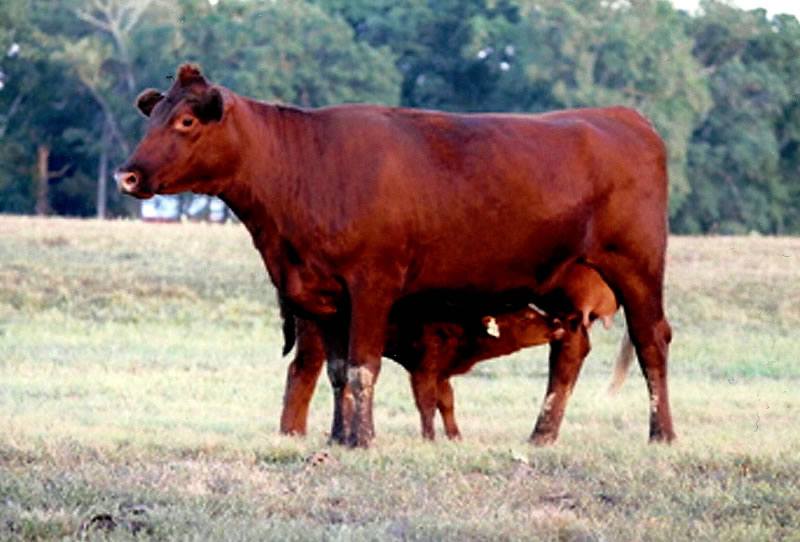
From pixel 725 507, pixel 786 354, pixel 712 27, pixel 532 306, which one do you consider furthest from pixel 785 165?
pixel 725 507

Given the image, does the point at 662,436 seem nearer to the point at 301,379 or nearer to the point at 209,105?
the point at 301,379

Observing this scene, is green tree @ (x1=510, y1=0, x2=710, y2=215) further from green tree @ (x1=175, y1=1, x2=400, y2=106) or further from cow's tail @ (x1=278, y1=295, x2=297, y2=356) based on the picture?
cow's tail @ (x1=278, y1=295, x2=297, y2=356)

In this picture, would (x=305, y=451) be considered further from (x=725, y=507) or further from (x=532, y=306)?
(x=532, y=306)

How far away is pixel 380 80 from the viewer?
6919 cm

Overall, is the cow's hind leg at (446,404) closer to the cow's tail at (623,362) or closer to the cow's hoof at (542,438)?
the cow's hoof at (542,438)

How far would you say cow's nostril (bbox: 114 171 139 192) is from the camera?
1109cm

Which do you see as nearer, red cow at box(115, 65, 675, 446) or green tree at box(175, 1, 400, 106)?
red cow at box(115, 65, 675, 446)

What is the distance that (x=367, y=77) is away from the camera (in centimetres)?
6906

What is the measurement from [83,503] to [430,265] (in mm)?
3525

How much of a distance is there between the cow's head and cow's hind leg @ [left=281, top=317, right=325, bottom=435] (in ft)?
5.43

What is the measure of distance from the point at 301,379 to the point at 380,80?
56.8 meters

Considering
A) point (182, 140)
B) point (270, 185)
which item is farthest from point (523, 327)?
point (182, 140)

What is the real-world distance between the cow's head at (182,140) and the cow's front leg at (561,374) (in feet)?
9.43

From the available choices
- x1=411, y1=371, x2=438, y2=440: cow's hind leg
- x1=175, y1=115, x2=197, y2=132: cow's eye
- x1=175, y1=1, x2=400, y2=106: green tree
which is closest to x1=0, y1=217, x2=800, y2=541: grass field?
x1=411, y1=371, x2=438, y2=440: cow's hind leg
